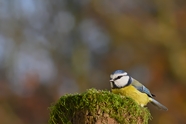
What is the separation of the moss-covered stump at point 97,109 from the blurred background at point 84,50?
164 inches

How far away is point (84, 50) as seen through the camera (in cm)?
611

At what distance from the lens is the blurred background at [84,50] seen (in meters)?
5.70

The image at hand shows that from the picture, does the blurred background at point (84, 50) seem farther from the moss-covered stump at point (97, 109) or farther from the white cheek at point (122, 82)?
the moss-covered stump at point (97, 109)

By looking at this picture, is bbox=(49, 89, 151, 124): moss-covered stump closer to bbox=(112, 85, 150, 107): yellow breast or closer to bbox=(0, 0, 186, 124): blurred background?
bbox=(112, 85, 150, 107): yellow breast

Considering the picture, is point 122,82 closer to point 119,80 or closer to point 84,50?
point 119,80

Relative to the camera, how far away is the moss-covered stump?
1394 millimetres

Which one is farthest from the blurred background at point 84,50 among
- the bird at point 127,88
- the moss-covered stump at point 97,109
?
the moss-covered stump at point 97,109

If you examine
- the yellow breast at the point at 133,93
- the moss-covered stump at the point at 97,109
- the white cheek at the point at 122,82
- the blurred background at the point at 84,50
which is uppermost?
the blurred background at the point at 84,50

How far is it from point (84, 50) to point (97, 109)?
4.73m

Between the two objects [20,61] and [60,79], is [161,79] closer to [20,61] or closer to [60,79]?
[60,79]

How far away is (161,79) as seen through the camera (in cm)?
578

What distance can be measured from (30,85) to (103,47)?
1250 millimetres

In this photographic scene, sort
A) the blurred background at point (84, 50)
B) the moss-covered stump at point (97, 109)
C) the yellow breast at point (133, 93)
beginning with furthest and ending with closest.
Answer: the blurred background at point (84, 50)
the yellow breast at point (133, 93)
the moss-covered stump at point (97, 109)

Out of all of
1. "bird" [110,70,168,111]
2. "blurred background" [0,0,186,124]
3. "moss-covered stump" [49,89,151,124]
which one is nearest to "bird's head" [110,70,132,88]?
"bird" [110,70,168,111]
